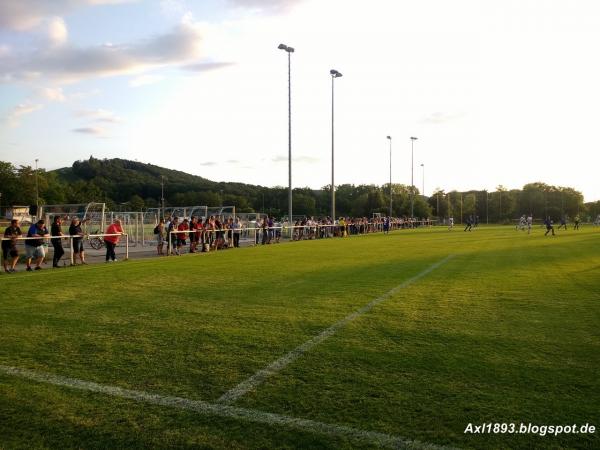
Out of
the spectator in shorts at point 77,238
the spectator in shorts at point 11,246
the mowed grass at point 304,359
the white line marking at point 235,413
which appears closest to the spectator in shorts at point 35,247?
the spectator in shorts at point 11,246

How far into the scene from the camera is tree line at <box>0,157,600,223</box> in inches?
3829

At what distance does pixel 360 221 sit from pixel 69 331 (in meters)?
41.4

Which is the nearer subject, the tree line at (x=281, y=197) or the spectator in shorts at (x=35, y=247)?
the spectator in shorts at (x=35, y=247)

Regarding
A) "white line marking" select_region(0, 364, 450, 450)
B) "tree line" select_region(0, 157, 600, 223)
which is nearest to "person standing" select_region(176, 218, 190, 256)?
"white line marking" select_region(0, 364, 450, 450)

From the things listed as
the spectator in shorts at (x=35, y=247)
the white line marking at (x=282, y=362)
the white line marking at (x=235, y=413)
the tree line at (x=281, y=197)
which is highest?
the tree line at (x=281, y=197)

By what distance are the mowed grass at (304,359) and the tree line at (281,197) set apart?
84325 mm

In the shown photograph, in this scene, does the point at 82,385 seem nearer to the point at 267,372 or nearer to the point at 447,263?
the point at 267,372

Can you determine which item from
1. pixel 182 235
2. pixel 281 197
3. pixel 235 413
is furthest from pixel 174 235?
pixel 281 197

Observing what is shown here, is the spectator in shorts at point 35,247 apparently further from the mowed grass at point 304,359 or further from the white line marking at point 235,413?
the white line marking at point 235,413

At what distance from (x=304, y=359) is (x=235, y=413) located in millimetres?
1447

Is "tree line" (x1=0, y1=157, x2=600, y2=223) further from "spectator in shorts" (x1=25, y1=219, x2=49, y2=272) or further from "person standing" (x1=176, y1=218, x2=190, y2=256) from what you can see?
"spectator in shorts" (x1=25, y1=219, x2=49, y2=272)

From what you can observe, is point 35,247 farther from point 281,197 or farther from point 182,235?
point 281,197

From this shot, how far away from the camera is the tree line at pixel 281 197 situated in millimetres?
97250

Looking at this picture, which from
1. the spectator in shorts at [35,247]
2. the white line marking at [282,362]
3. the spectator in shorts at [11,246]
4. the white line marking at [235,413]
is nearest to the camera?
the white line marking at [235,413]
